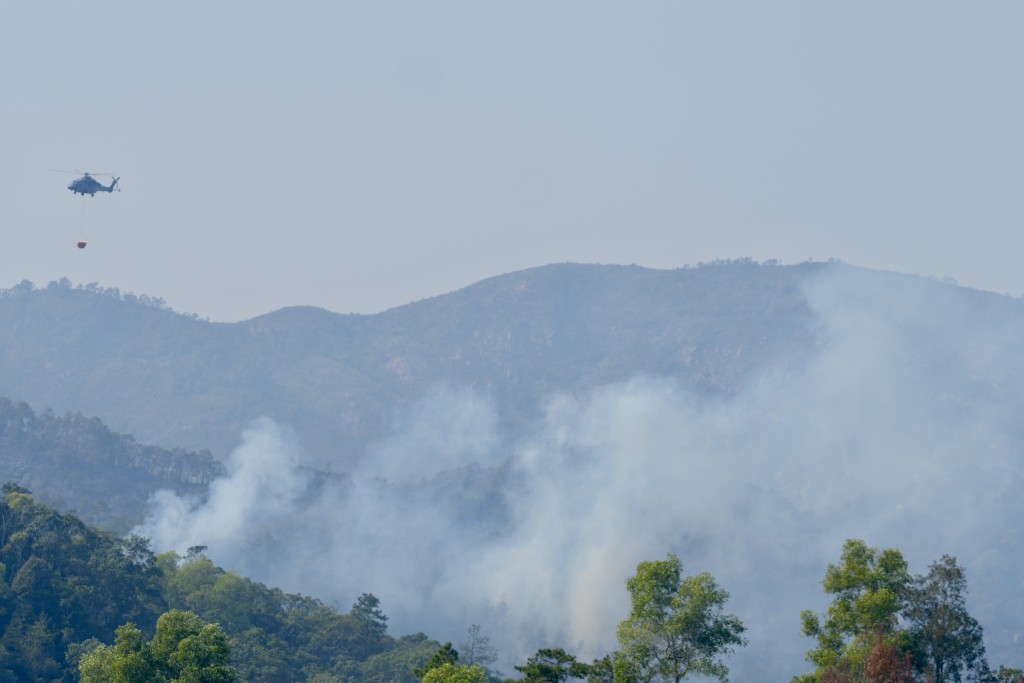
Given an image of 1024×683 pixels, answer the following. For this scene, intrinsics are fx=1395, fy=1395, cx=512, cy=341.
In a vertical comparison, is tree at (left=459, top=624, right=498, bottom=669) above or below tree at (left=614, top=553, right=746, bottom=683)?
above

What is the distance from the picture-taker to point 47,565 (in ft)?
306

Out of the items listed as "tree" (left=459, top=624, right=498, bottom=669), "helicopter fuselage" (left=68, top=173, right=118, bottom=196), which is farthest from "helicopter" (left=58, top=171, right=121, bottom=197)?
"tree" (left=459, top=624, right=498, bottom=669)

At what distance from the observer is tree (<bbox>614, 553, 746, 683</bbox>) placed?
54.6m

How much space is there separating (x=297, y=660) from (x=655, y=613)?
5486 cm

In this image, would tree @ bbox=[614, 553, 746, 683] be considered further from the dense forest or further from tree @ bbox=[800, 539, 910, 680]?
tree @ bbox=[800, 539, 910, 680]

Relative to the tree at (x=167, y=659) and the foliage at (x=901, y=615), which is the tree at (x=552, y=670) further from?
the tree at (x=167, y=659)

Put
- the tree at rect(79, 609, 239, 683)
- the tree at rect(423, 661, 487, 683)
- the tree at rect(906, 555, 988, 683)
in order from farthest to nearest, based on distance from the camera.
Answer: the tree at rect(79, 609, 239, 683)
the tree at rect(906, 555, 988, 683)
the tree at rect(423, 661, 487, 683)

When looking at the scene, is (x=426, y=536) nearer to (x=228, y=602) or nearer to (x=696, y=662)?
(x=228, y=602)

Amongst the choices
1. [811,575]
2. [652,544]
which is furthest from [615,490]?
[811,575]

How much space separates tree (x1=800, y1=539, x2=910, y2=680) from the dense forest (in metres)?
0.07

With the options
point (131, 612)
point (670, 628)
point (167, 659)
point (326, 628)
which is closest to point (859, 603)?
point (670, 628)

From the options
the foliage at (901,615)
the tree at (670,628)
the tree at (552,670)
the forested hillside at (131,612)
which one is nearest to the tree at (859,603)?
the foliage at (901,615)

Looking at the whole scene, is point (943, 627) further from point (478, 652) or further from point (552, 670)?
point (478, 652)

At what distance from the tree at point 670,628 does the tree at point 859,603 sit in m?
3.62
